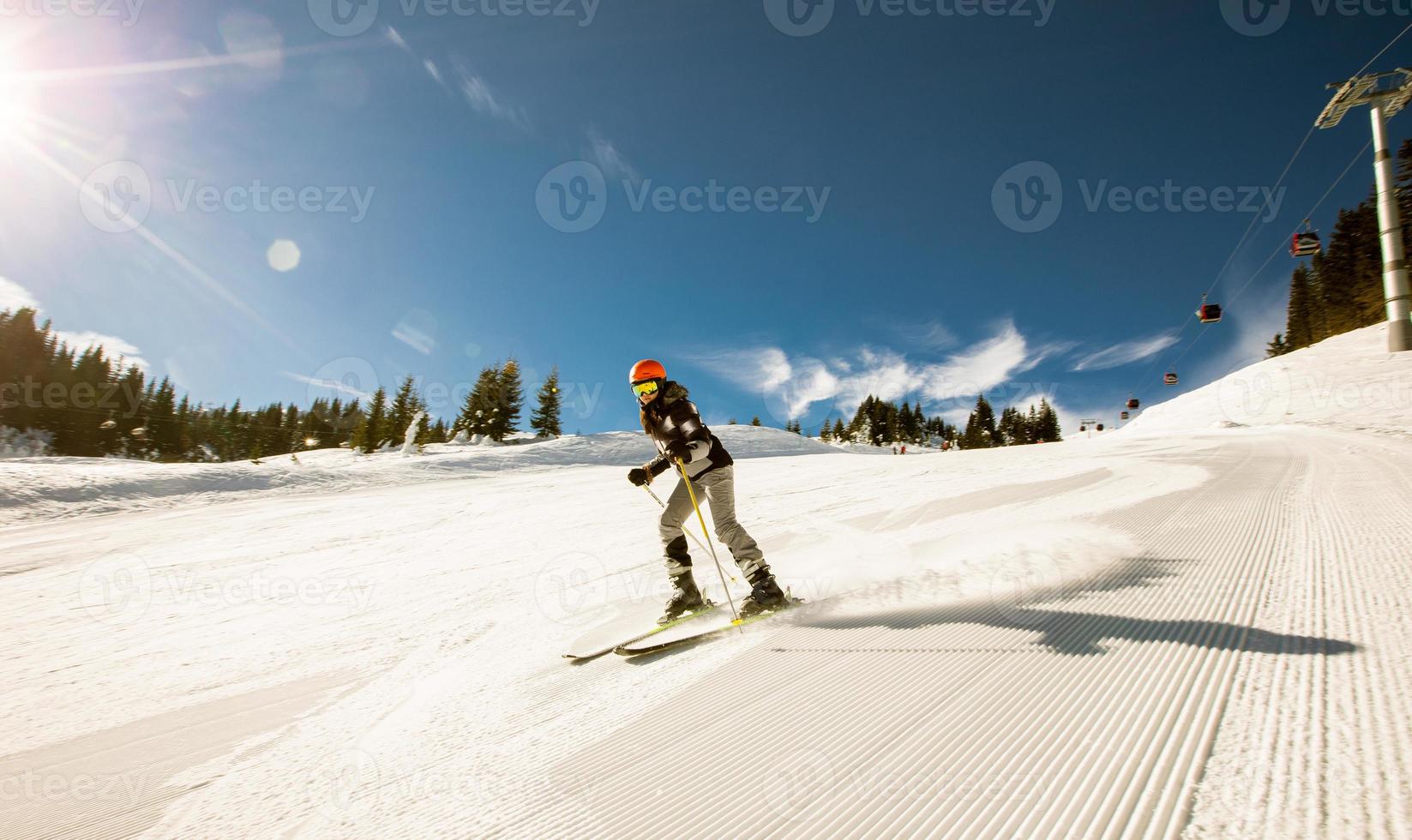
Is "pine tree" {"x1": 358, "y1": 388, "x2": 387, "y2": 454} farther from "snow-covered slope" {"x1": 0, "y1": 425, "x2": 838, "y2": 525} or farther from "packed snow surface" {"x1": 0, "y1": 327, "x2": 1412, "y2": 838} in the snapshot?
"packed snow surface" {"x1": 0, "y1": 327, "x2": 1412, "y2": 838}

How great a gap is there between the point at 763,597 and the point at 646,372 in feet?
7.26

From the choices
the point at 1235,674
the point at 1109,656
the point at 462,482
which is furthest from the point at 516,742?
the point at 462,482

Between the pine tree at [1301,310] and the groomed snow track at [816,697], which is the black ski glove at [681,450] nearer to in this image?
the groomed snow track at [816,697]

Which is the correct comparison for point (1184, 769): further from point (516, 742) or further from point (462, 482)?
point (462, 482)

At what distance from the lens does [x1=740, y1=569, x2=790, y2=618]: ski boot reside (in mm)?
4066

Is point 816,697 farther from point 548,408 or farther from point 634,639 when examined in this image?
point 548,408

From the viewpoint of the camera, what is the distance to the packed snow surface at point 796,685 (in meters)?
1.61

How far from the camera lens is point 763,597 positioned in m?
4.13

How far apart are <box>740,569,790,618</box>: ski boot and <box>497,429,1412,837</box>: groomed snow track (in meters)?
0.50

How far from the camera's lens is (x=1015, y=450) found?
16641 mm

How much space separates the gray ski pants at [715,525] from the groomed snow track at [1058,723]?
32.0 inches

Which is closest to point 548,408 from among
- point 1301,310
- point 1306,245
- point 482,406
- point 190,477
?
point 482,406

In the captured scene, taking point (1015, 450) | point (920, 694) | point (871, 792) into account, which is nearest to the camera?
point (871, 792)

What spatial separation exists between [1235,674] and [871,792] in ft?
5.36
